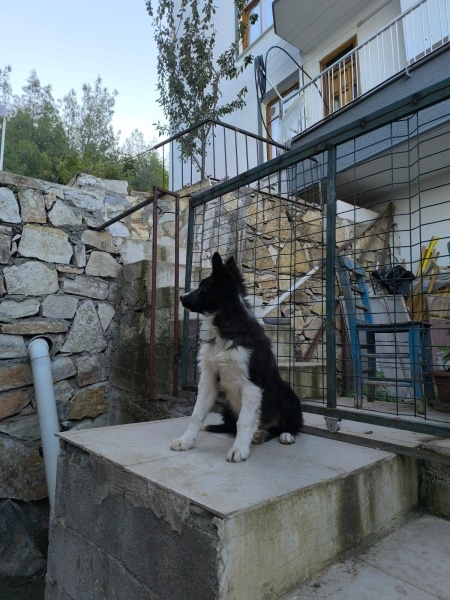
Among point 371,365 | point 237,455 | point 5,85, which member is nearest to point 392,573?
point 237,455

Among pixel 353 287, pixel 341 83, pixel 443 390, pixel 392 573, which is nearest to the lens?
pixel 392 573

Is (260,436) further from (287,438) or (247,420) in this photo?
(247,420)

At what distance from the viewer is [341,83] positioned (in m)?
6.96

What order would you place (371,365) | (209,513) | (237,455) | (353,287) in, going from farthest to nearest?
(353,287) → (371,365) → (237,455) → (209,513)

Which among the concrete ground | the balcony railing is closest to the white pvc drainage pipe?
the concrete ground

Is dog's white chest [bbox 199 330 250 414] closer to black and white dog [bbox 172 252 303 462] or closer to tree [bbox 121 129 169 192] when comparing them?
black and white dog [bbox 172 252 303 462]

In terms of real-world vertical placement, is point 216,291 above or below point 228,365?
above

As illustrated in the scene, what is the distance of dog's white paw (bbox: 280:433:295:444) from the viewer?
198 centimetres

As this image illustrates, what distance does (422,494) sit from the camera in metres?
1.82

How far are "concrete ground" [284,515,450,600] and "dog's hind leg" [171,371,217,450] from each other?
774 millimetres

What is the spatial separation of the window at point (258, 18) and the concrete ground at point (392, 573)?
1001 cm

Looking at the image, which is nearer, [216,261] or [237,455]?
[237,455]

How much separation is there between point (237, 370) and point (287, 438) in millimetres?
509

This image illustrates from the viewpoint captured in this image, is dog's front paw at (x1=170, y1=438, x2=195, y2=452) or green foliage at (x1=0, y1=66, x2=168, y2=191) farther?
green foliage at (x1=0, y1=66, x2=168, y2=191)
